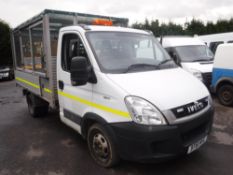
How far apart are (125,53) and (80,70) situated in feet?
2.79

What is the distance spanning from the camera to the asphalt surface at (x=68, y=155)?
10.00 feet

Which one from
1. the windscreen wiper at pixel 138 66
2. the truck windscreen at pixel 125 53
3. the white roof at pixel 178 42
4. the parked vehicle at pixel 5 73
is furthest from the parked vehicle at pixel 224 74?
the parked vehicle at pixel 5 73

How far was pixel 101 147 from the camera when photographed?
120 inches

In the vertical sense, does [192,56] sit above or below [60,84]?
above

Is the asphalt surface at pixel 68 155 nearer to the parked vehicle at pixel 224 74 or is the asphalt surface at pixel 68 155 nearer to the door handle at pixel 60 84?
the parked vehicle at pixel 224 74

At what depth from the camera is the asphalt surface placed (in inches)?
120

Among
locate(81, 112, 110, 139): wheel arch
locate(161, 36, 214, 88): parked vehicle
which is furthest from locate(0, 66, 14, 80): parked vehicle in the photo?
locate(81, 112, 110, 139): wheel arch

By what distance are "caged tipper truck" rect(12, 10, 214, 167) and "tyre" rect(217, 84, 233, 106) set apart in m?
3.56

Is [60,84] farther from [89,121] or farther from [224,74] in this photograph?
[224,74]

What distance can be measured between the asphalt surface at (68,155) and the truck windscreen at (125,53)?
4.95 ft

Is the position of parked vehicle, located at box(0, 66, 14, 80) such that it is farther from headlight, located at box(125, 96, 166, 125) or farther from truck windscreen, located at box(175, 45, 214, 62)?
headlight, located at box(125, 96, 166, 125)

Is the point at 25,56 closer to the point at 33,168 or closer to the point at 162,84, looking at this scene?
the point at 33,168

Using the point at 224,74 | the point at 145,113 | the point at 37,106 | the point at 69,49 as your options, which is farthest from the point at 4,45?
the point at 145,113

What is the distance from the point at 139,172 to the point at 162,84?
4.36ft
